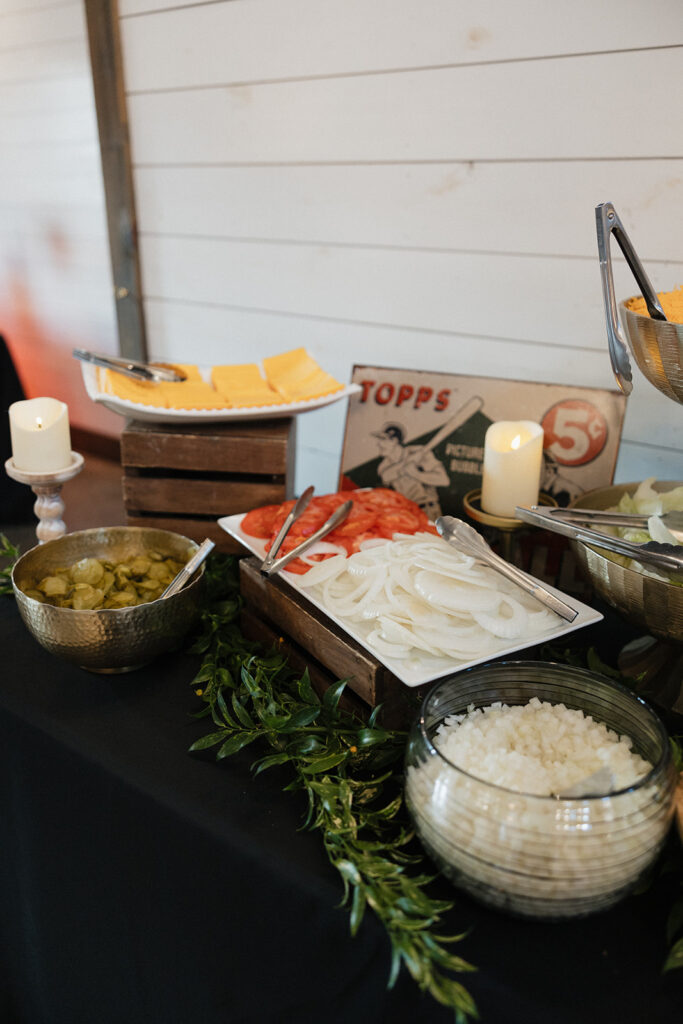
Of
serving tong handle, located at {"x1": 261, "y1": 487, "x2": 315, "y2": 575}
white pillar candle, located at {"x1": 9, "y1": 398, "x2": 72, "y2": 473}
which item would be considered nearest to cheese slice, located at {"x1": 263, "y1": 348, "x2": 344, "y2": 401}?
serving tong handle, located at {"x1": 261, "y1": 487, "x2": 315, "y2": 575}

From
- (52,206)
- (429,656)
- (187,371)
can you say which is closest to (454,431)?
(187,371)

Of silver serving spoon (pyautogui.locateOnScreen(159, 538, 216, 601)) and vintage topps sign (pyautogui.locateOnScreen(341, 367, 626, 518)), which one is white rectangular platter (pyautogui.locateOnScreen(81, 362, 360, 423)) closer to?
vintage topps sign (pyautogui.locateOnScreen(341, 367, 626, 518))

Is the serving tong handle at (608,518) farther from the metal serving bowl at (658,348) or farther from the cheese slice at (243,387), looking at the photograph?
the cheese slice at (243,387)

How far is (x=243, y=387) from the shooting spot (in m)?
1.17

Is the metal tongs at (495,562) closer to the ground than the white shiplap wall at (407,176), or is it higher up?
closer to the ground

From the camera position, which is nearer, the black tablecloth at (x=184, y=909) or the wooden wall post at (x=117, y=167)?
the black tablecloth at (x=184, y=909)

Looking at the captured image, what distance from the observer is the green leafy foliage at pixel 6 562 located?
1.01m

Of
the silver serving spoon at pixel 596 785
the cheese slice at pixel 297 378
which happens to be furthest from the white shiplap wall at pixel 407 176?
the silver serving spoon at pixel 596 785

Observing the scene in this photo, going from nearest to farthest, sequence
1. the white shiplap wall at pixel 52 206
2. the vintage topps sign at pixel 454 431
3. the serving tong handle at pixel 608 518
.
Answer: the serving tong handle at pixel 608 518, the vintage topps sign at pixel 454 431, the white shiplap wall at pixel 52 206

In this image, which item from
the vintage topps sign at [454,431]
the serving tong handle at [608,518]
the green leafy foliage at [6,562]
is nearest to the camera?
the serving tong handle at [608,518]

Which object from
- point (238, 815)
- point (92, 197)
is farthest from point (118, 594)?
point (92, 197)

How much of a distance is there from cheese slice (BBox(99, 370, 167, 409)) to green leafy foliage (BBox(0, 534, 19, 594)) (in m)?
0.27

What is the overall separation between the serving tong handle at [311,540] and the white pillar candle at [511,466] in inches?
7.6

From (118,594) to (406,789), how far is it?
→ 1.35 ft
